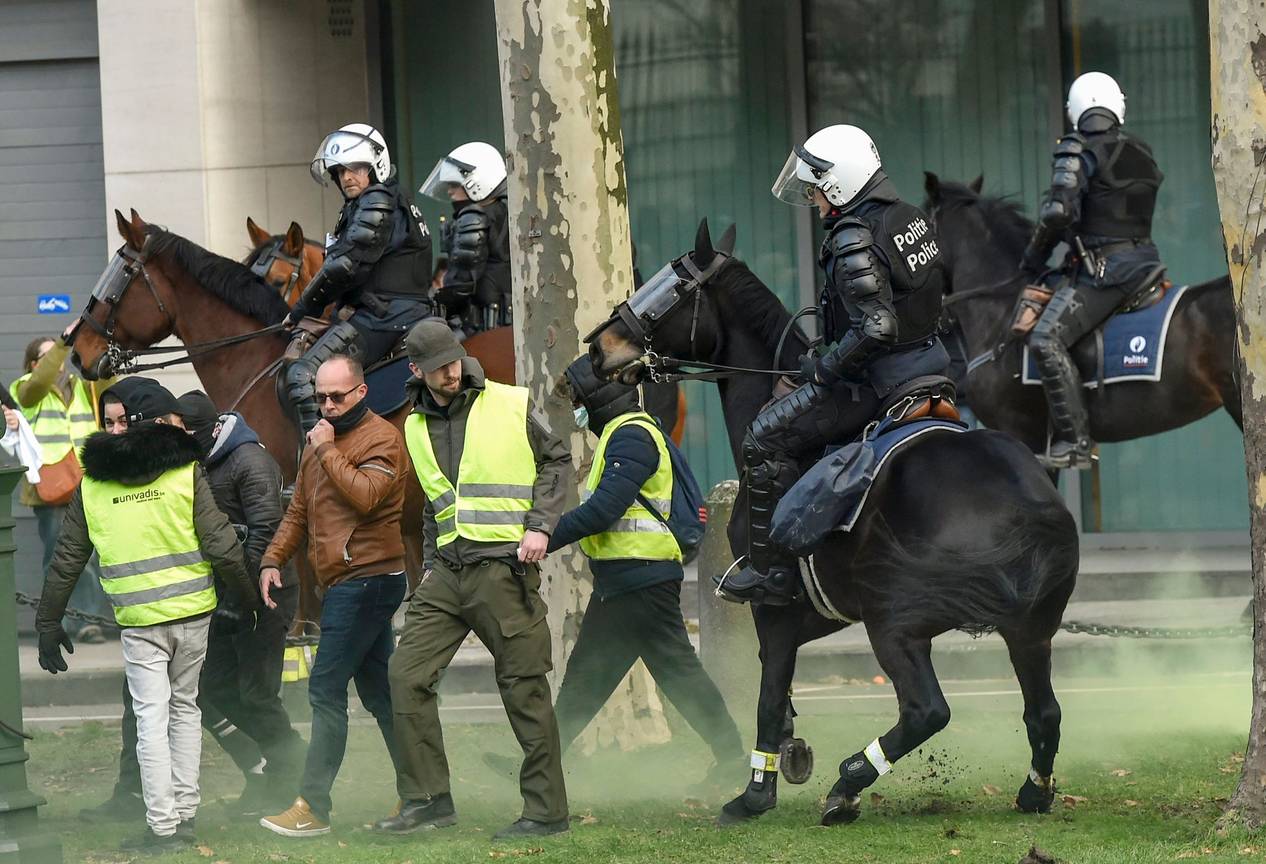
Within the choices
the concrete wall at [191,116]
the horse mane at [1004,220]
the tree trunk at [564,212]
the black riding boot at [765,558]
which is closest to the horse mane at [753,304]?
the black riding boot at [765,558]

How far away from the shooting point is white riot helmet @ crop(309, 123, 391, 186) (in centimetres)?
1042

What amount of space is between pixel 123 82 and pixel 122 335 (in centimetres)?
391

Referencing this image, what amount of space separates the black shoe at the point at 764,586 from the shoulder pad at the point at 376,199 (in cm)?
Result: 354

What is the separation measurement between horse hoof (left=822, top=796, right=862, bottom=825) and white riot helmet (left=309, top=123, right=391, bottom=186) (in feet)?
15.2

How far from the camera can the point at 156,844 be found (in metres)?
7.82

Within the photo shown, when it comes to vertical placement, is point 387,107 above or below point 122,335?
above

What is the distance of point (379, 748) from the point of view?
10266 mm

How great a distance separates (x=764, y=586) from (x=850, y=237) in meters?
1.41

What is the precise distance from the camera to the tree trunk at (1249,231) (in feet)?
22.6

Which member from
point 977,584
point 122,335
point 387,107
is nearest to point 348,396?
point 977,584

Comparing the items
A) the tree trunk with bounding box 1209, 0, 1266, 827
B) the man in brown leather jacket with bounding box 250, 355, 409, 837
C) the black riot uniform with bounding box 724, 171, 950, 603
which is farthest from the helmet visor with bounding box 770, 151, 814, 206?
the man in brown leather jacket with bounding box 250, 355, 409, 837

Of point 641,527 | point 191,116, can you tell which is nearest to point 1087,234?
point 641,527

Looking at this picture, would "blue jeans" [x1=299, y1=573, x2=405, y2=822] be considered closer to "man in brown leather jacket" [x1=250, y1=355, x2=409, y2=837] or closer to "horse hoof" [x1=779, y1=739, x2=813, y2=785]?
"man in brown leather jacket" [x1=250, y1=355, x2=409, y2=837]

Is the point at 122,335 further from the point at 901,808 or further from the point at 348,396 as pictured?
the point at 901,808
